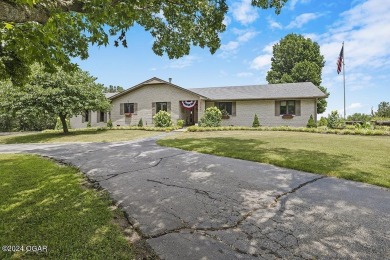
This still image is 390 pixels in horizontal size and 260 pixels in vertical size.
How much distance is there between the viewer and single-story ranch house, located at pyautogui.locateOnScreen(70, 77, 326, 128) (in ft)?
76.2

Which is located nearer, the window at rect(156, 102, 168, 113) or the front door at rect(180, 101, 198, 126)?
the window at rect(156, 102, 168, 113)

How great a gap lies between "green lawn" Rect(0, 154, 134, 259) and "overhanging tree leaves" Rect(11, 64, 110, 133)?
43.9ft

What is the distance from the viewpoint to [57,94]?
1789 cm

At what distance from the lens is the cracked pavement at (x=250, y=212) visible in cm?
291

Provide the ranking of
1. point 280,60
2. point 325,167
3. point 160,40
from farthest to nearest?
point 280,60
point 160,40
point 325,167

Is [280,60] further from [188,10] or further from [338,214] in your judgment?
[338,214]

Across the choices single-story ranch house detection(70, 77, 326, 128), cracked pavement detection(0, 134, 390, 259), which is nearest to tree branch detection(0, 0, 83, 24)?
cracked pavement detection(0, 134, 390, 259)

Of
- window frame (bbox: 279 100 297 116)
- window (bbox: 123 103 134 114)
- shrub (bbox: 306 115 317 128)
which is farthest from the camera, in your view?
window (bbox: 123 103 134 114)

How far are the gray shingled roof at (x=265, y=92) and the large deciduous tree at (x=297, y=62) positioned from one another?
14742 millimetres

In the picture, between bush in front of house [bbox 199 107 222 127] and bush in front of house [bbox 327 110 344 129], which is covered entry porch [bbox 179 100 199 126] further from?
bush in front of house [bbox 327 110 344 129]

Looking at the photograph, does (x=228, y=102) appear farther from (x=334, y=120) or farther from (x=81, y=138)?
(x=81, y=138)

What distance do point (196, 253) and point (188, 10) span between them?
320 inches

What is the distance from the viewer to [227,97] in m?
25.2

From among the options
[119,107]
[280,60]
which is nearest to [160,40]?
[119,107]
